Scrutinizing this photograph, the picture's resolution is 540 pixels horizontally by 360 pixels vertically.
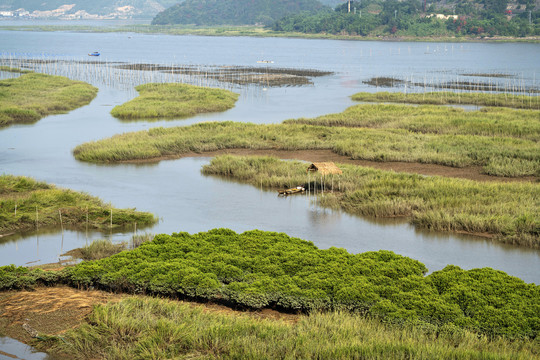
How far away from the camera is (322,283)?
556 inches

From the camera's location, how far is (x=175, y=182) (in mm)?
27578

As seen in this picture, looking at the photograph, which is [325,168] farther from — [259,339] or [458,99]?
[458,99]

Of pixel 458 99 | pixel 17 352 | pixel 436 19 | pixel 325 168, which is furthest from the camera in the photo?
pixel 436 19

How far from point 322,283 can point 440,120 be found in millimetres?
27021

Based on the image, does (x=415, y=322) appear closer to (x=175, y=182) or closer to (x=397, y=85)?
(x=175, y=182)

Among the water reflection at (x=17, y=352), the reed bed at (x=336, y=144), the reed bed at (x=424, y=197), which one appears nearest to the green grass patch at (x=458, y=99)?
the reed bed at (x=336, y=144)

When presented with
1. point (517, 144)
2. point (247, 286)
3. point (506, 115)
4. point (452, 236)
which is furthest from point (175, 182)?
point (506, 115)

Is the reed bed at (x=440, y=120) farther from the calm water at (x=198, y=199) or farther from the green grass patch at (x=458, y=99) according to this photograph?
the green grass patch at (x=458, y=99)

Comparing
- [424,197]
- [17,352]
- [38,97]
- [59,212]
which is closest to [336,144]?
[424,197]

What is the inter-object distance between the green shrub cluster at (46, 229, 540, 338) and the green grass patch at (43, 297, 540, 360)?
22.2 inches

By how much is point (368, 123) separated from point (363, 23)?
5387 inches

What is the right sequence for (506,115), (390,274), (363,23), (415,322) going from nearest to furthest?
(415,322)
(390,274)
(506,115)
(363,23)

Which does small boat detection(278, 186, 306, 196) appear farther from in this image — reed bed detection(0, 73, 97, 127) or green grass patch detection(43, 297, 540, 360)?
reed bed detection(0, 73, 97, 127)

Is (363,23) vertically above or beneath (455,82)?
above
